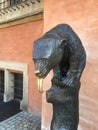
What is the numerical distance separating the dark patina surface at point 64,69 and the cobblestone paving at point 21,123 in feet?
3.90

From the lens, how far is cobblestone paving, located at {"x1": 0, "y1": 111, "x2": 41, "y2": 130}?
246cm

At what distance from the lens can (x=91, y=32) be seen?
5.83 ft

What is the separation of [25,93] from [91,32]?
5.87ft

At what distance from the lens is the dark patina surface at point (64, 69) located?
1.13 metres

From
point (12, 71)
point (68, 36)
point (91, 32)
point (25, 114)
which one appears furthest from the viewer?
point (12, 71)

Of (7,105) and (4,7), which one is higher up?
(4,7)

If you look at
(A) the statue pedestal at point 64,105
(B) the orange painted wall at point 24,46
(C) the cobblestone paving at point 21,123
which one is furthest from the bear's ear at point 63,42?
(B) the orange painted wall at point 24,46

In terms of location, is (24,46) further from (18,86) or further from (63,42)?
(63,42)

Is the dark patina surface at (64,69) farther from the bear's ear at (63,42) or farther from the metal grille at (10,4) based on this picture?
the metal grille at (10,4)

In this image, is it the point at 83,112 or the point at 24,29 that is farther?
the point at 24,29

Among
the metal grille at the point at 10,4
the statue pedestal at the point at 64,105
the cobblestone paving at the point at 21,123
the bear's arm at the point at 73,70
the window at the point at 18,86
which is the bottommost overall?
the cobblestone paving at the point at 21,123

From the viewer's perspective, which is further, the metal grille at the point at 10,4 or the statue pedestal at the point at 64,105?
the metal grille at the point at 10,4

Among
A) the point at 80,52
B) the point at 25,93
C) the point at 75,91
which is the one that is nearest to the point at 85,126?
the point at 75,91

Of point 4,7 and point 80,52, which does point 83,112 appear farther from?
point 4,7
